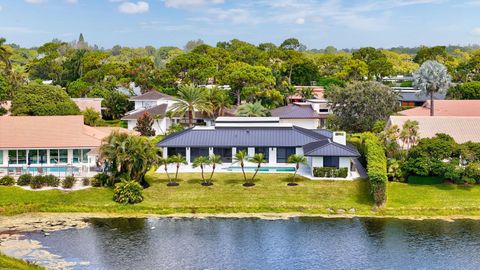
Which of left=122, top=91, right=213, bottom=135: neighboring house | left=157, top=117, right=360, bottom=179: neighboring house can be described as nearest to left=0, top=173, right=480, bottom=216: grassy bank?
left=157, top=117, right=360, bottom=179: neighboring house

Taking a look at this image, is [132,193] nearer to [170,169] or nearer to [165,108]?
[170,169]

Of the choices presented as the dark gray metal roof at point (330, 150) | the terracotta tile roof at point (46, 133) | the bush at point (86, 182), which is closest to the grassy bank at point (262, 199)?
the bush at point (86, 182)

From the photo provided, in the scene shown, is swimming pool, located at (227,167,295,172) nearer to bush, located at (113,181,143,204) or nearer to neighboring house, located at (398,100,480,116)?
bush, located at (113,181,143,204)

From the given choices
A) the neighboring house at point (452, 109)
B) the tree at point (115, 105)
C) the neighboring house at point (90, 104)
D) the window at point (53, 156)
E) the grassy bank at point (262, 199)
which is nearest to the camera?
the grassy bank at point (262, 199)

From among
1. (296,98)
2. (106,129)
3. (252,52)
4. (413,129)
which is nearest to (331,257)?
(413,129)

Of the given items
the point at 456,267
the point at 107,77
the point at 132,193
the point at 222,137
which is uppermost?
the point at 107,77

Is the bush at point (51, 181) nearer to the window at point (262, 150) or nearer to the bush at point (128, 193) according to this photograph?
the bush at point (128, 193)
